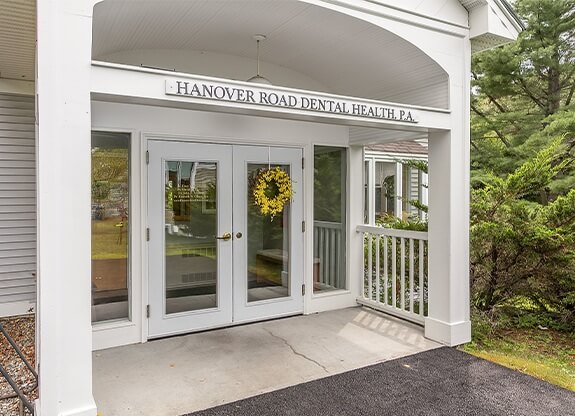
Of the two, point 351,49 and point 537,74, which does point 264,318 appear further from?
point 537,74

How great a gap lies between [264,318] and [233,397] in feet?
6.34

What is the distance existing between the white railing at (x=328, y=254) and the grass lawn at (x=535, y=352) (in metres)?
1.95

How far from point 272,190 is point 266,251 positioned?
0.76 meters

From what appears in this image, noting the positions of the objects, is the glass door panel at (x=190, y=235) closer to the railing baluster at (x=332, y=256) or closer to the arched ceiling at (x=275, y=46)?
the arched ceiling at (x=275, y=46)

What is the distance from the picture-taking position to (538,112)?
8.61 m

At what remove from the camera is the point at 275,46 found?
4828mm

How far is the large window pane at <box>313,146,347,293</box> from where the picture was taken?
5840 millimetres

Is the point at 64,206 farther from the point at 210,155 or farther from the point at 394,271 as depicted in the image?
the point at 394,271

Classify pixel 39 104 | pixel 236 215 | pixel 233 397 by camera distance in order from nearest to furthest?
pixel 39 104, pixel 233 397, pixel 236 215

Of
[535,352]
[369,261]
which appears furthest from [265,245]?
[535,352]

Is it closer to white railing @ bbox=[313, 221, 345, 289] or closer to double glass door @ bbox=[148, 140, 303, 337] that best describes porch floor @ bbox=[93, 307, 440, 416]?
double glass door @ bbox=[148, 140, 303, 337]

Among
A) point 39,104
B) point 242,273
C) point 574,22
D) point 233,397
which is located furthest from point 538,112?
point 39,104

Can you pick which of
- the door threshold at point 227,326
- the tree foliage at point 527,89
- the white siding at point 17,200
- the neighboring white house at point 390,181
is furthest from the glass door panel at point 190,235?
the tree foliage at point 527,89

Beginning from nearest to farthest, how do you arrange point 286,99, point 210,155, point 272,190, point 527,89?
point 286,99 < point 210,155 < point 272,190 < point 527,89
